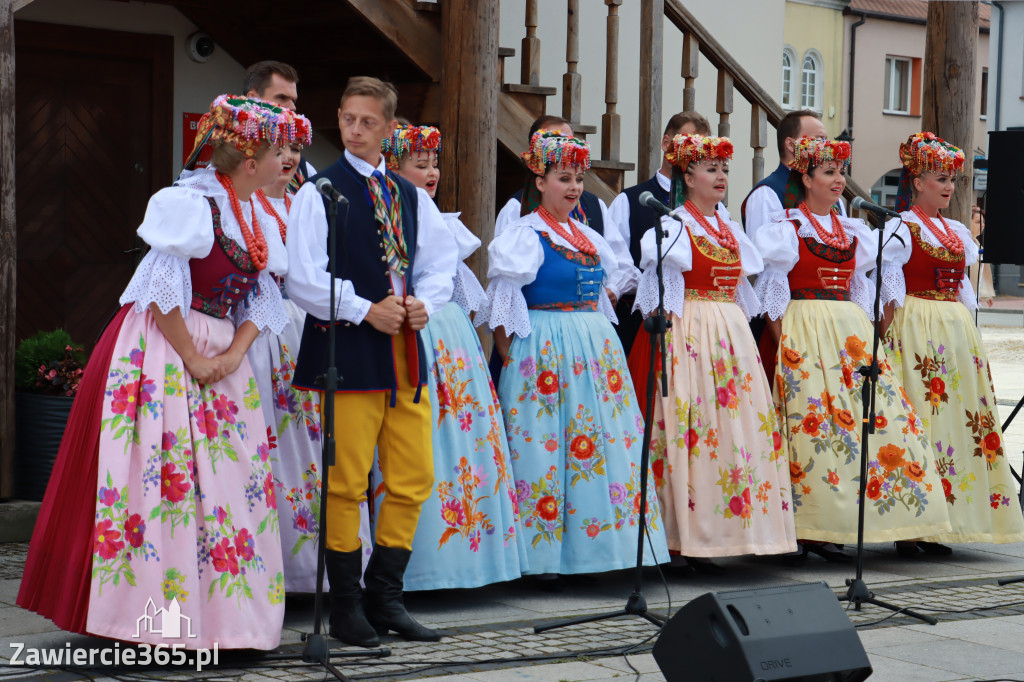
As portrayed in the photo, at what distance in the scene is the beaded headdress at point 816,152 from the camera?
Answer: 5887 mm

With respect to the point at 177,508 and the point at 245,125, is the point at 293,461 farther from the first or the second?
the point at 245,125

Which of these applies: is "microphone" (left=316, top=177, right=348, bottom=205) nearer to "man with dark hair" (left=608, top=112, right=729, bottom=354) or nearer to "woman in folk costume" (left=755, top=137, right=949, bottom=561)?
"man with dark hair" (left=608, top=112, right=729, bottom=354)

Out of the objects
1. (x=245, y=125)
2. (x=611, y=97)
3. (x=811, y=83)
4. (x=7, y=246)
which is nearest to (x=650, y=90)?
(x=611, y=97)

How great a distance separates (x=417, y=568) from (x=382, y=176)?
136 centimetres

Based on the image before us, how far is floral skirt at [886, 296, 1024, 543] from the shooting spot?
6.20 metres

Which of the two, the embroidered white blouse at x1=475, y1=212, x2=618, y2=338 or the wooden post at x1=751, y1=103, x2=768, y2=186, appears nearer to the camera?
the embroidered white blouse at x1=475, y1=212, x2=618, y2=338

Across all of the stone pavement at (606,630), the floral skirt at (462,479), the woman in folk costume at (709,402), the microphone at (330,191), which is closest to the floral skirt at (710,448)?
the woman in folk costume at (709,402)

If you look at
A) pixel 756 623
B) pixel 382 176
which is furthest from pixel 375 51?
pixel 756 623

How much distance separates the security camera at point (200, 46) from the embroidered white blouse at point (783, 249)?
365 centimetres

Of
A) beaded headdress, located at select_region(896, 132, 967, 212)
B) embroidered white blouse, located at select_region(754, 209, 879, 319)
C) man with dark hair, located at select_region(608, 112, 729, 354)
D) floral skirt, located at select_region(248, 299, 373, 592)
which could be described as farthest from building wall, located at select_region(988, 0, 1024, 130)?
floral skirt, located at select_region(248, 299, 373, 592)

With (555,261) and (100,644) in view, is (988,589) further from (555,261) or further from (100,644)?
(100,644)

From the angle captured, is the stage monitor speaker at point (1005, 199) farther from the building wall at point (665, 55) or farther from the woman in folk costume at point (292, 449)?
the woman in folk costume at point (292, 449)

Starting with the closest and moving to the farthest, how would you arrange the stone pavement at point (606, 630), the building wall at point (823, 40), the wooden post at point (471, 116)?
1. the stone pavement at point (606, 630)
2. the wooden post at point (471, 116)
3. the building wall at point (823, 40)

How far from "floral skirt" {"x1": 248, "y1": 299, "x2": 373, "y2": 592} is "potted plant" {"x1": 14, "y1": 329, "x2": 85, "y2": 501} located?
5.19 ft
